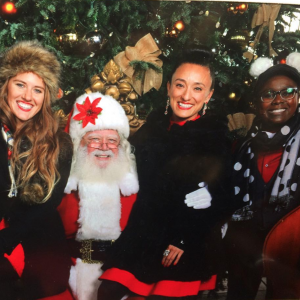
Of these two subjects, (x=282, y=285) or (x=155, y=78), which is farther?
(x=282, y=285)

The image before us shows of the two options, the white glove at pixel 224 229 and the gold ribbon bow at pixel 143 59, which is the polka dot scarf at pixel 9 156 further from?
the white glove at pixel 224 229

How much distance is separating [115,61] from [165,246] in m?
1.58

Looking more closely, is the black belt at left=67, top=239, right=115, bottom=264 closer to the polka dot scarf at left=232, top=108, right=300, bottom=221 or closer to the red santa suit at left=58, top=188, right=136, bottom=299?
the red santa suit at left=58, top=188, right=136, bottom=299

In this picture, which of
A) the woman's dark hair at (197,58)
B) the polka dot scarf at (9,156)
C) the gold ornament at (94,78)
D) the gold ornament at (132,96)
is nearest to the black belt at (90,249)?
the polka dot scarf at (9,156)

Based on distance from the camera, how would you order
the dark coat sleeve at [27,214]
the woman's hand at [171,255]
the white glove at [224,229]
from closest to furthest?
1. the dark coat sleeve at [27,214]
2. the woman's hand at [171,255]
3. the white glove at [224,229]

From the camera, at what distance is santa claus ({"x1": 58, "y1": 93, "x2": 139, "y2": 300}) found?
3.07 metres

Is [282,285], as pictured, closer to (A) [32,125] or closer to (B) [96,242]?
(B) [96,242]

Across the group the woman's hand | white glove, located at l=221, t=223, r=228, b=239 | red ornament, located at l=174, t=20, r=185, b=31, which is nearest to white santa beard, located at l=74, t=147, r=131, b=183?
the woman's hand

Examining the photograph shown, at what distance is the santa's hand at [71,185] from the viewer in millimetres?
3047

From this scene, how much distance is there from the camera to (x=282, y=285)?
3.33 metres

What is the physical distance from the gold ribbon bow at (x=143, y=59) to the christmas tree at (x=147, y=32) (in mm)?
43

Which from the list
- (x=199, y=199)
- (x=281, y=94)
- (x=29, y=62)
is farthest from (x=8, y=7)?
(x=281, y=94)

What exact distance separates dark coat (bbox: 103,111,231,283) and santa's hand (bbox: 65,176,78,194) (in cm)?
53

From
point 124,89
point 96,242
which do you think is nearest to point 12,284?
point 96,242
